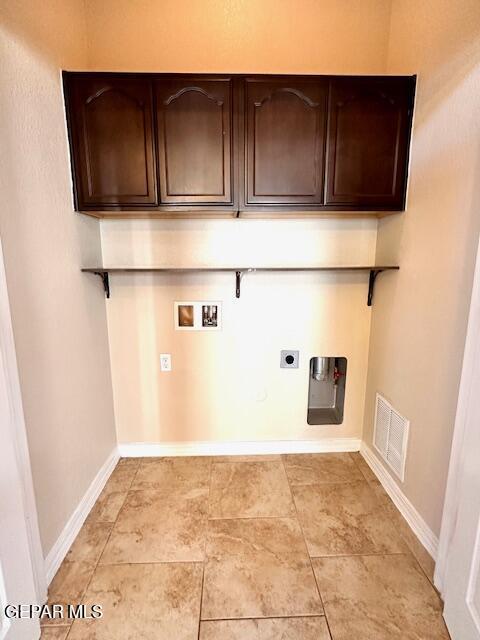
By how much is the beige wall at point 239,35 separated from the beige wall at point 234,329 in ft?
3.02

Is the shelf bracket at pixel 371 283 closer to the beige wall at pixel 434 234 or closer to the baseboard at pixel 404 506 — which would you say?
the beige wall at pixel 434 234

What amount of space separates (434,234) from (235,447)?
1843mm

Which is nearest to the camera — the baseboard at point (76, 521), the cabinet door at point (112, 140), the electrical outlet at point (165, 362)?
the baseboard at point (76, 521)

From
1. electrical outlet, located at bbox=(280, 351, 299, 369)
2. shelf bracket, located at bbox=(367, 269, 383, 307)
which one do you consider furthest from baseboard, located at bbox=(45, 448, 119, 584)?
shelf bracket, located at bbox=(367, 269, 383, 307)

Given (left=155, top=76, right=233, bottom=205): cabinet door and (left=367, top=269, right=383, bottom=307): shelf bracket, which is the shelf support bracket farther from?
(left=367, top=269, right=383, bottom=307): shelf bracket

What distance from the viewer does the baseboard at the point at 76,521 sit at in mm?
1397

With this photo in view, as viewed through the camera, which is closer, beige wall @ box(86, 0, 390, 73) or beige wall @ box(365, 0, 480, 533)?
beige wall @ box(365, 0, 480, 533)

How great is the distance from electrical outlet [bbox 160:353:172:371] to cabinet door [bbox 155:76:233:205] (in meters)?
1.02

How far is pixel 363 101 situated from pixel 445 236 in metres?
0.85

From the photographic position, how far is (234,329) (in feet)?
7.04

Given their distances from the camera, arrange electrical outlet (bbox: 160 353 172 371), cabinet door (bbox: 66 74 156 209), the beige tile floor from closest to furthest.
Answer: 1. the beige tile floor
2. cabinet door (bbox: 66 74 156 209)
3. electrical outlet (bbox: 160 353 172 371)

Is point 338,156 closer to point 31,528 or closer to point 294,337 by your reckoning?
point 294,337

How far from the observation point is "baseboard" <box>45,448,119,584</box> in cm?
140

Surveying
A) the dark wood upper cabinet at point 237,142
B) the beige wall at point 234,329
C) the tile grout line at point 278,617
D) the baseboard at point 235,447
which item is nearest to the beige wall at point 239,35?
the dark wood upper cabinet at point 237,142
